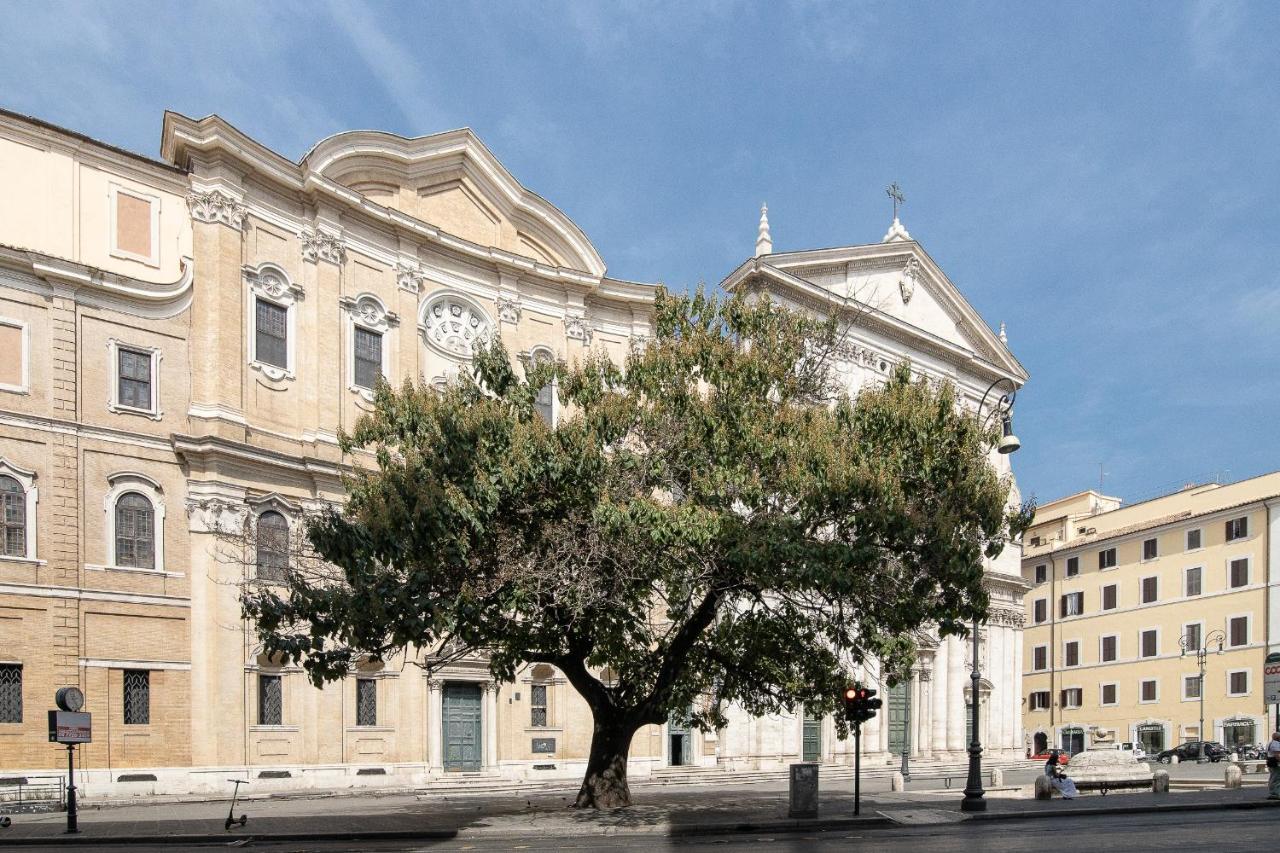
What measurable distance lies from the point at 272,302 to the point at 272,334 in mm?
818

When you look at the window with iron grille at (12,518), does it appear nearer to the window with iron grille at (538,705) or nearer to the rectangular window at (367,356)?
Answer: the rectangular window at (367,356)

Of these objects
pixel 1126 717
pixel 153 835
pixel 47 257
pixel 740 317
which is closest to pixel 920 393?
pixel 740 317

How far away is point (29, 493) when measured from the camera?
83.6 feet

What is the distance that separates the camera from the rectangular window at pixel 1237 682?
2032 inches

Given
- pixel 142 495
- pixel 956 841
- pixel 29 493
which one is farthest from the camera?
pixel 142 495

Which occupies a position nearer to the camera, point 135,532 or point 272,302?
point 135,532

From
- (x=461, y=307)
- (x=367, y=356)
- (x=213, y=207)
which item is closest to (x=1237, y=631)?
(x=461, y=307)

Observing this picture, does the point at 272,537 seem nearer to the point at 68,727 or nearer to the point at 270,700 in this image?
the point at 270,700

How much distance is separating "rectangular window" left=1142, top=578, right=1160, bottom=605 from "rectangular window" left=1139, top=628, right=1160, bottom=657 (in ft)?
4.69

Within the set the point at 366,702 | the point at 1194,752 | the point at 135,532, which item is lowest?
the point at 1194,752

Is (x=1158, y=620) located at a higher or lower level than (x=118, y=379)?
lower

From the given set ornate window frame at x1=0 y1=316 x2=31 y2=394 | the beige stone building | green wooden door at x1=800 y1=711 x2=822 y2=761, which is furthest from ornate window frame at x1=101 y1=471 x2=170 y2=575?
the beige stone building

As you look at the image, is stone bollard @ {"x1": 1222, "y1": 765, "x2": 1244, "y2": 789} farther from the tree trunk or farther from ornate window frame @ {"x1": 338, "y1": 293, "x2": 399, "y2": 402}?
ornate window frame @ {"x1": 338, "y1": 293, "x2": 399, "y2": 402}

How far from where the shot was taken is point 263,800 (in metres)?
26.7
